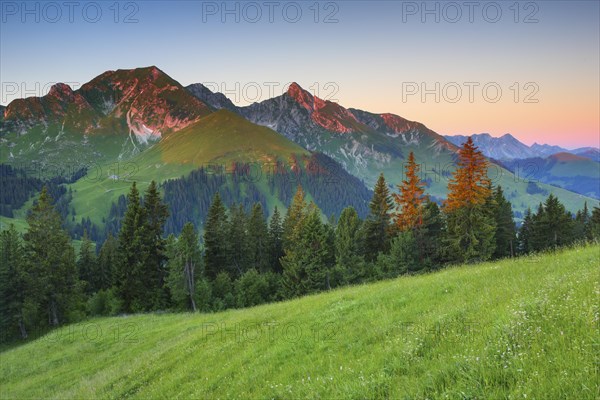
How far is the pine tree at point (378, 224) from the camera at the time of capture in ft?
190

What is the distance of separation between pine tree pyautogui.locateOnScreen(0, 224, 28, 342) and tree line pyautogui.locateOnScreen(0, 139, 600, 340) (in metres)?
0.14

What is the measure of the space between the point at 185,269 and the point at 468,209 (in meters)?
41.5

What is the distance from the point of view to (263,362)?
11117mm

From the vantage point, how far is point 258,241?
7038 cm

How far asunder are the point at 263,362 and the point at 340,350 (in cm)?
269

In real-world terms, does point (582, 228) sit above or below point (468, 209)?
below

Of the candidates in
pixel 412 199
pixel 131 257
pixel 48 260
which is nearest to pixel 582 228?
pixel 412 199

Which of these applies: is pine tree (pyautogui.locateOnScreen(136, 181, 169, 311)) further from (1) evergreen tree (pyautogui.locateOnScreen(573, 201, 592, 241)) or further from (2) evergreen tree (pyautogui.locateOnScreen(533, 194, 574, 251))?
(1) evergreen tree (pyautogui.locateOnScreen(573, 201, 592, 241))

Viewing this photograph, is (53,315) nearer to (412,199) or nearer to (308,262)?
(308,262)

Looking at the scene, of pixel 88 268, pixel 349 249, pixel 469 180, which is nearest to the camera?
pixel 469 180

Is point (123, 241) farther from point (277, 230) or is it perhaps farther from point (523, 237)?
point (523, 237)

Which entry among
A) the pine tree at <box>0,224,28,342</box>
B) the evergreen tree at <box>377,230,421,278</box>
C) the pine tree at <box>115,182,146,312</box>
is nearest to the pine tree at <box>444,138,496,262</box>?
the evergreen tree at <box>377,230,421,278</box>

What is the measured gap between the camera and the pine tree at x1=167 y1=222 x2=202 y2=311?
5153cm

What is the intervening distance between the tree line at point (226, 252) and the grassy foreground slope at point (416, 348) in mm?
31658
